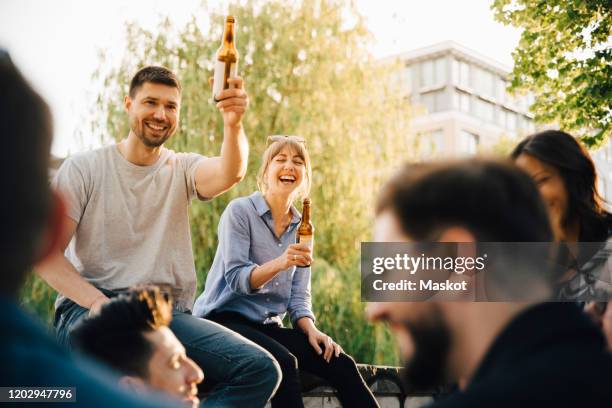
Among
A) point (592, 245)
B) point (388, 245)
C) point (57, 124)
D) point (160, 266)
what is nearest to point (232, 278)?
point (160, 266)

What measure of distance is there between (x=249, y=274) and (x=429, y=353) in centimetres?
234

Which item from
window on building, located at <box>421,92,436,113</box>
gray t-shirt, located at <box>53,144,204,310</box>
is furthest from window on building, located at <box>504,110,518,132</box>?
gray t-shirt, located at <box>53,144,204,310</box>

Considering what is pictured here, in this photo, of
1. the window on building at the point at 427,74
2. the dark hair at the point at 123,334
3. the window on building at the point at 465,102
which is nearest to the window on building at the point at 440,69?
the window on building at the point at 427,74

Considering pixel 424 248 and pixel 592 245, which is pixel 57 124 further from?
pixel 592 245

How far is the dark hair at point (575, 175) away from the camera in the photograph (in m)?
2.84

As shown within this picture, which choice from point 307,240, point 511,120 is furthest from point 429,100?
point 307,240

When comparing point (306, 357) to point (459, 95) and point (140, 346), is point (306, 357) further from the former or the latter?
point (459, 95)

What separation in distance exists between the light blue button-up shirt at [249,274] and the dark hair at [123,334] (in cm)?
154

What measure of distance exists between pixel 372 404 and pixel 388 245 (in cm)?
228

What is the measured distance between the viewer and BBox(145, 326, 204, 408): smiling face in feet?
6.35

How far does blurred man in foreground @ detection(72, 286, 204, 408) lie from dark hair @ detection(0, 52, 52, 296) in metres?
1.19

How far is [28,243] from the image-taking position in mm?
729

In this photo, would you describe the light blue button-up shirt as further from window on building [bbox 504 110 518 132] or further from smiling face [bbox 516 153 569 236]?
window on building [bbox 504 110 518 132]

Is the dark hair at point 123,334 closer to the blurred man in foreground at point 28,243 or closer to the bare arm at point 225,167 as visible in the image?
the blurred man in foreground at point 28,243
